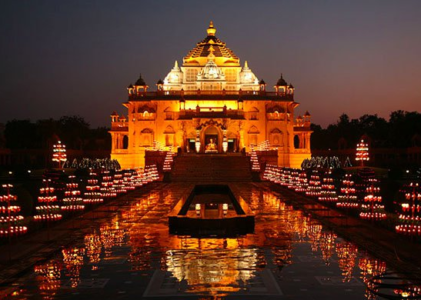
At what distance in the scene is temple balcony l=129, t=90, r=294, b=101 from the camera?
69188 millimetres

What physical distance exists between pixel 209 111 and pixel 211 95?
2.99 metres

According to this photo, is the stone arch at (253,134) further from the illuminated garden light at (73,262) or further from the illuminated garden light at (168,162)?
the illuminated garden light at (73,262)

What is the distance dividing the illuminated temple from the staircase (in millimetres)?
13731

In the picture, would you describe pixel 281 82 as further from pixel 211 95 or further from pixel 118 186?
pixel 118 186

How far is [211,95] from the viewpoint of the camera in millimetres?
69375

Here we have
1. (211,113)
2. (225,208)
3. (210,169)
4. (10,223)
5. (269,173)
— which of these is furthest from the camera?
(211,113)

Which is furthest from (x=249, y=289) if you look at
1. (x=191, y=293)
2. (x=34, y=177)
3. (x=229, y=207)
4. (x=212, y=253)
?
(x=34, y=177)

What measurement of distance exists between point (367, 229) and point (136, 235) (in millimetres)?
6864

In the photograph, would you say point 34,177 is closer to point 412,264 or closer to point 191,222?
point 191,222

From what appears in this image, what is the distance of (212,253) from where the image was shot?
14.2m

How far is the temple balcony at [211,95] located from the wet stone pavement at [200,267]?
50.4m

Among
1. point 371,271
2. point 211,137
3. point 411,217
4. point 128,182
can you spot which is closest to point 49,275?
point 371,271

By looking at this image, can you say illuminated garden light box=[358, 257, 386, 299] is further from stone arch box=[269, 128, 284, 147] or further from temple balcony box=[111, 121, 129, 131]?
temple balcony box=[111, 121, 129, 131]

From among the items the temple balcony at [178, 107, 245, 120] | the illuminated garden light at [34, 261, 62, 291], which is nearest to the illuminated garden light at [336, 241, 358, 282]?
the illuminated garden light at [34, 261, 62, 291]
